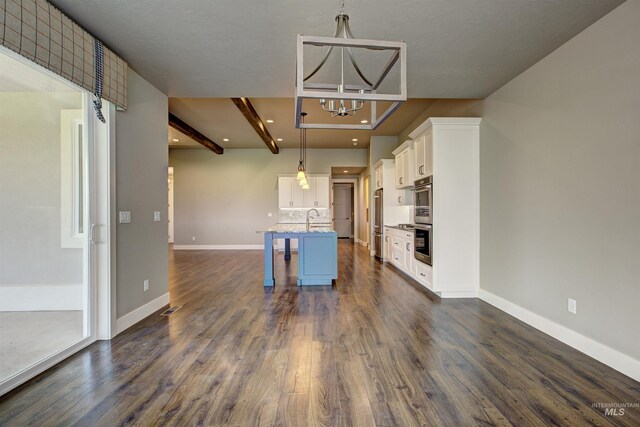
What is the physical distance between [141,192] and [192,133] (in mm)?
4092

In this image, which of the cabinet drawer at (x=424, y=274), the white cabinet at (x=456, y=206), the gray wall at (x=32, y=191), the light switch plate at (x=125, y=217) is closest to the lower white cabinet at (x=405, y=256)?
the cabinet drawer at (x=424, y=274)

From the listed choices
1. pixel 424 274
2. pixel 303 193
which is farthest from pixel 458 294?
pixel 303 193

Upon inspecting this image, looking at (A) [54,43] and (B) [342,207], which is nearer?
(A) [54,43]

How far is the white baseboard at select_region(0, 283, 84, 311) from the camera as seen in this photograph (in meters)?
2.06

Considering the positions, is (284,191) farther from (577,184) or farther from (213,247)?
(577,184)

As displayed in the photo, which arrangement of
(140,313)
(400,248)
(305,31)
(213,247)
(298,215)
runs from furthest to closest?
(213,247) → (298,215) → (400,248) → (140,313) → (305,31)

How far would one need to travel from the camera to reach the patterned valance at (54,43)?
1728mm

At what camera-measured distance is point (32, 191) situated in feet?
7.07

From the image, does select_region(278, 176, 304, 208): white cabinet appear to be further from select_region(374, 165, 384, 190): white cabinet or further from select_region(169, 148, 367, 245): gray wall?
select_region(374, 165, 384, 190): white cabinet

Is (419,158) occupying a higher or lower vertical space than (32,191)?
higher

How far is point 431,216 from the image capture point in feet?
12.6

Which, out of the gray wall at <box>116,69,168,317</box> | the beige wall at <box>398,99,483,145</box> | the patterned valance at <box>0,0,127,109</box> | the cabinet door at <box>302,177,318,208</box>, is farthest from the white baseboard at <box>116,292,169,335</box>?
the cabinet door at <box>302,177,318,208</box>

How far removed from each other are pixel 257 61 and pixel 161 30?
0.82 m

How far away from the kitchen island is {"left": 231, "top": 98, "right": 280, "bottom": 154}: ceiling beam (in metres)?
2.19
